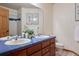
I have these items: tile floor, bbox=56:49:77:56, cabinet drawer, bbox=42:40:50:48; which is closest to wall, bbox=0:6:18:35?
cabinet drawer, bbox=42:40:50:48

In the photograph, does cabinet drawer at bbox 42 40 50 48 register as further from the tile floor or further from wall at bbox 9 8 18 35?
wall at bbox 9 8 18 35

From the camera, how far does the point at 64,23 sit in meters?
1.79

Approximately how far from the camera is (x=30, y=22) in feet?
5.60

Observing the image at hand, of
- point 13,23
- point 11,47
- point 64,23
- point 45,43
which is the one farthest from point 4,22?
Answer: point 64,23

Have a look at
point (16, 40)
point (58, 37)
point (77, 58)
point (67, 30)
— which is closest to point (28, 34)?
point (16, 40)

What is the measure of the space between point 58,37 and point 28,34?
1.68 feet

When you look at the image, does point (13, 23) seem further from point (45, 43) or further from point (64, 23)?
point (64, 23)

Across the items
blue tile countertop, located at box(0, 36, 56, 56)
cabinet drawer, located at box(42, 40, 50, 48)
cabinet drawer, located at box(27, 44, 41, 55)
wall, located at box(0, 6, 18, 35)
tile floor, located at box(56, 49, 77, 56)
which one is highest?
wall, located at box(0, 6, 18, 35)

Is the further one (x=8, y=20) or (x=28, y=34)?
(x=28, y=34)

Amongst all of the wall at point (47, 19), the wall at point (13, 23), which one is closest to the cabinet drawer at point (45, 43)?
the wall at point (47, 19)

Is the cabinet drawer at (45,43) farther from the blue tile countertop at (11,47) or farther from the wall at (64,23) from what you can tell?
the wall at (64,23)

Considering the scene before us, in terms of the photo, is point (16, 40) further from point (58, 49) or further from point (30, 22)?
point (58, 49)

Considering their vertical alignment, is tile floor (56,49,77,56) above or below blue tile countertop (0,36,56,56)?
below

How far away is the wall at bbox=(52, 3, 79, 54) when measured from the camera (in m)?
1.72
